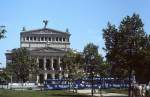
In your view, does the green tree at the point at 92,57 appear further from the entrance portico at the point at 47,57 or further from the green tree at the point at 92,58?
the entrance portico at the point at 47,57

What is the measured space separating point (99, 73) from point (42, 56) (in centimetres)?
13185

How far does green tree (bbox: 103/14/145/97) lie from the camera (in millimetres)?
46219

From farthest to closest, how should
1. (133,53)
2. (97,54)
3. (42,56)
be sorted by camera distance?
(42,56) → (97,54) → (133,53)

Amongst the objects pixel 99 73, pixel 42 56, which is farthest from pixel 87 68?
pixel 42 56

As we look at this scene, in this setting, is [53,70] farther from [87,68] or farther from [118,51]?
[118,51]

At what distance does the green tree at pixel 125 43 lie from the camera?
152ft

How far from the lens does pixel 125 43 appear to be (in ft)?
152

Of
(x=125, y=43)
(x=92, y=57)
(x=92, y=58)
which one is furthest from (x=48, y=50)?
(x=125, y=43)

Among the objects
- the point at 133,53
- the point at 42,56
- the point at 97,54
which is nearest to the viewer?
the point at 133,53

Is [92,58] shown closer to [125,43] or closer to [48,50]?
[125,43]

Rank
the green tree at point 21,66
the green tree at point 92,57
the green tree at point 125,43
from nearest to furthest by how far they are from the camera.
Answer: the green tree at point 125,43
the green tree at point 92,57
the green tree at point 21,66

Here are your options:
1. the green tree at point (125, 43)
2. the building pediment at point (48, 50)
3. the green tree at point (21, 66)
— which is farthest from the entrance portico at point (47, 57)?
the green tree at point (125, 43)

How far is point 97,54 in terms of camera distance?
6538 cm

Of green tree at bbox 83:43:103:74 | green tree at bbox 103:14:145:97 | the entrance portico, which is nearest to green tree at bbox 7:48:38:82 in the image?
the entrance portico
